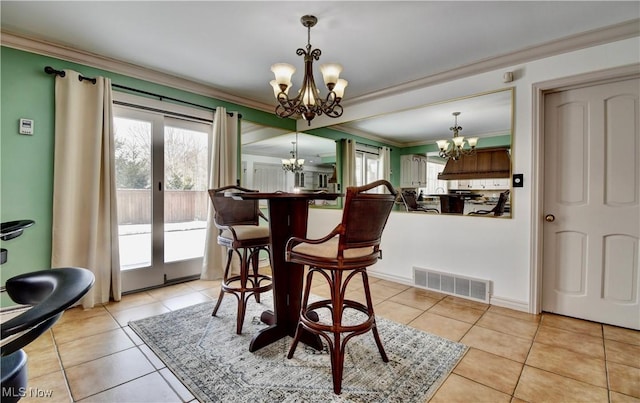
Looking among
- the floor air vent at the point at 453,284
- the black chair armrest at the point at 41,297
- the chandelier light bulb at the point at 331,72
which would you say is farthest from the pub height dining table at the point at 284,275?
the floor air vent at the point at 453,284

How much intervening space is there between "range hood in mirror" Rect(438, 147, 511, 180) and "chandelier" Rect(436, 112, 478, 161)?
44 millimetres

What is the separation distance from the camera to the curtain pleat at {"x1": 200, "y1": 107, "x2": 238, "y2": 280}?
3.66 metres

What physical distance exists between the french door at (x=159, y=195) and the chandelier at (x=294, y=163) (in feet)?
4.19

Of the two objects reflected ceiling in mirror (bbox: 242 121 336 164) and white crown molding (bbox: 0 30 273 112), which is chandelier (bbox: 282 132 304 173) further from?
white crown molding (bbox: 0 30 273 112)

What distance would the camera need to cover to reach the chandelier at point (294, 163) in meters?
4.69

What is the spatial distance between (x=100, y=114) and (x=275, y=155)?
89.5 inches

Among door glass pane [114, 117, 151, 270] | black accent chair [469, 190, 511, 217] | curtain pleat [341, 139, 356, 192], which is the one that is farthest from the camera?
curtain pleat [341, 139, 356, 192]

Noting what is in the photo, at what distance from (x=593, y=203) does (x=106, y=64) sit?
4.63 meters

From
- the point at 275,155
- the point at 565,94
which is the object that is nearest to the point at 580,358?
the point at 565,94

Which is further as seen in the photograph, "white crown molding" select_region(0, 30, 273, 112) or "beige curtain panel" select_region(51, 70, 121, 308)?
"beige curtain panel" select_region(51, 70, 121, 308)

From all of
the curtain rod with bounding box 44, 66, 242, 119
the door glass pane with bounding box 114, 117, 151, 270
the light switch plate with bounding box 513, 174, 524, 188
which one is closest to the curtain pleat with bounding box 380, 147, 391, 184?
the light switch plate with bounding box 513, 174, 524, 188

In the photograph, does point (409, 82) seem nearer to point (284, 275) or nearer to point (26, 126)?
point (284, 275)

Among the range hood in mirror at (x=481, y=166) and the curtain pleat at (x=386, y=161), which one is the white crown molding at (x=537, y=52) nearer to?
the curtain pleat at (x=386, y=161)

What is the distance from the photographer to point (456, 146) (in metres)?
3.12
